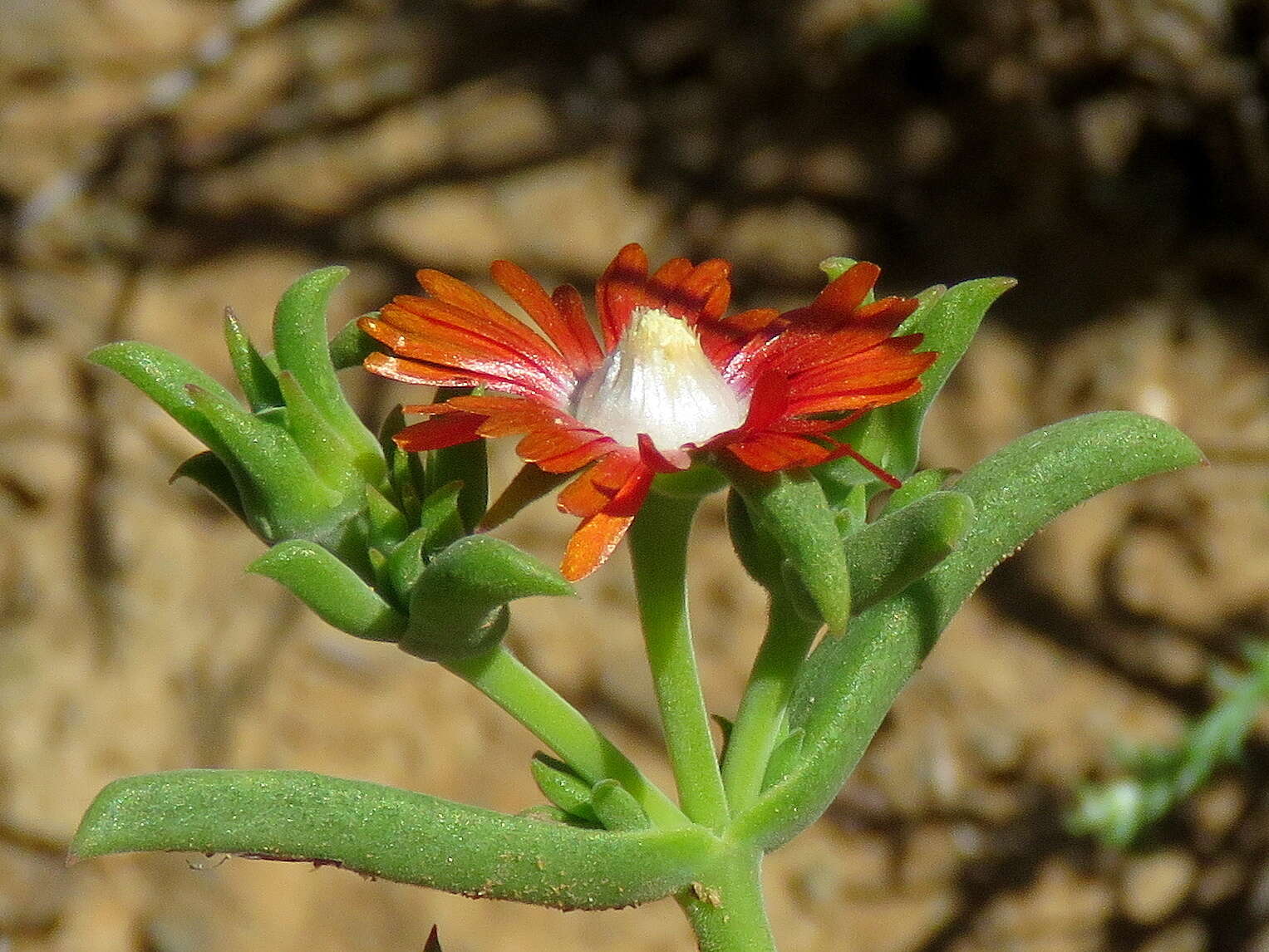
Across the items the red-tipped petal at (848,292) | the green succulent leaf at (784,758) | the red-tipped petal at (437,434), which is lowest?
the green succulent leaf at (784,758)

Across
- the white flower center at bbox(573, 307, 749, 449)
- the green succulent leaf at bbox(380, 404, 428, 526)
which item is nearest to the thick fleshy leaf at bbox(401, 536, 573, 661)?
the green succulent leaf at bbox(380, 404, 428, 526)

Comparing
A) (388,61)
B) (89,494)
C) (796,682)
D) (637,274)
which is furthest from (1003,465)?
(388,61)

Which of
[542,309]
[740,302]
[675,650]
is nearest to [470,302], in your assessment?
[542,309]

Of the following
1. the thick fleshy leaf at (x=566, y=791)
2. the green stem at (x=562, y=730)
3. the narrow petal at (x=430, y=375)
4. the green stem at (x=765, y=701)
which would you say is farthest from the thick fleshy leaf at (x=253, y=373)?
the green stem at (x=765, y=701)

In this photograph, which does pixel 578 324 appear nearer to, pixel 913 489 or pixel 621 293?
pixel 621 293

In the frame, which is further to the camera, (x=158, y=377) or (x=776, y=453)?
(x=158, y=377)

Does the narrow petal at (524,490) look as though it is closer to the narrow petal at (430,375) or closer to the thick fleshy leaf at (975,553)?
the narrow petal at (430,375)

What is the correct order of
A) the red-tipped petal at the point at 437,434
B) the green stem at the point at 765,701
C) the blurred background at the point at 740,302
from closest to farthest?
the red-tipped petal at the point at 437,434 < the green stem at the point at 765,701 < the blurred background at the point at 740,302
